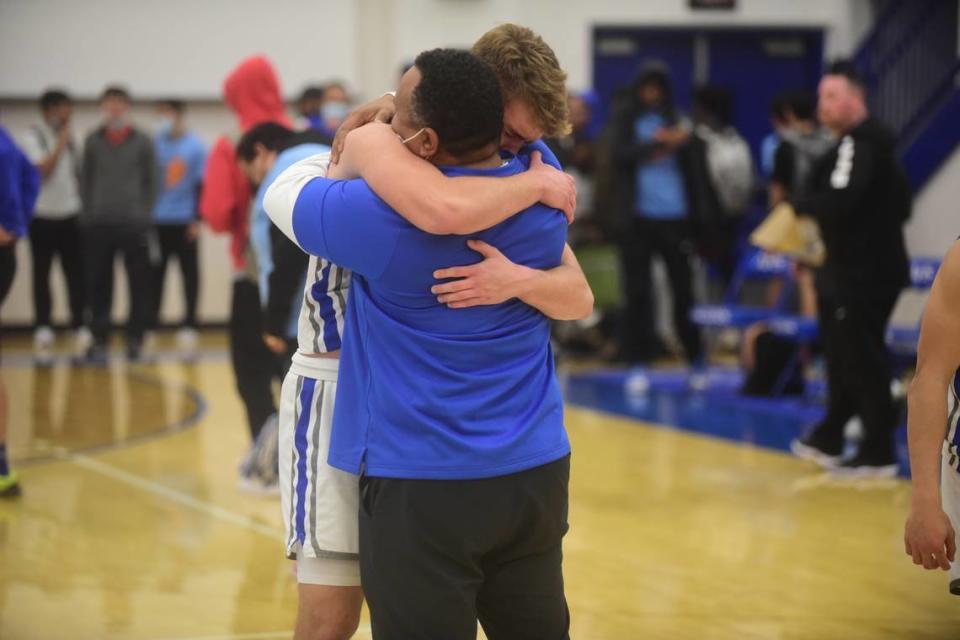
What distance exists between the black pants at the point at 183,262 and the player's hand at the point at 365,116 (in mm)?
8881

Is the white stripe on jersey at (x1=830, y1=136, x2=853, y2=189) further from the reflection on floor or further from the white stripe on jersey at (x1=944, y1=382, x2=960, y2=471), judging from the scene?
the white stripe on jersey at (x1=944, y1=382, x2=960, y2=471)

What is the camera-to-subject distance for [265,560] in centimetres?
469

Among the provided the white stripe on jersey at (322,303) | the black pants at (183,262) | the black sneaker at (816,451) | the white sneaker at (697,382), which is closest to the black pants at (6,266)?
the white stripe on jersey at (322,303)

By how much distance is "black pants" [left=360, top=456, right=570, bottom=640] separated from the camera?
2.33 meters

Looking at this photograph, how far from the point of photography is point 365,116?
2645mm

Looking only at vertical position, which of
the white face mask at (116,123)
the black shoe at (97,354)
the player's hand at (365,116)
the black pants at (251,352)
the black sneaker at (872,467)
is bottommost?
the black shoe at (97,354)

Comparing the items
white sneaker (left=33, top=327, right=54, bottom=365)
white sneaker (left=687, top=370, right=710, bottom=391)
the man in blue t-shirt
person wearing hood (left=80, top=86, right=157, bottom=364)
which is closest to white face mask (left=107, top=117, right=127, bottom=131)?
person wearing hood (left=80, top=86, right=157, bottom=364)

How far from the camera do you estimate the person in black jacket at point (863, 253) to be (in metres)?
5.95

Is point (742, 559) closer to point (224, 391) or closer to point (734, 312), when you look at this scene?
point (734, 312)

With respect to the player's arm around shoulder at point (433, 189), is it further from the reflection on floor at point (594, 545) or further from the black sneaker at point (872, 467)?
the black sneaker at point (872, 467)

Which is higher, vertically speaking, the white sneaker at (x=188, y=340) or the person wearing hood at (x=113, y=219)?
the person wearing hood at (x=113, y=219)

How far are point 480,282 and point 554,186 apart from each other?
0.25 m

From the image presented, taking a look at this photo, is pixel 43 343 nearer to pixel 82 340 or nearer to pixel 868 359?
pixel 82 340

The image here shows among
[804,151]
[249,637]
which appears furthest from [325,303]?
[804,151]
